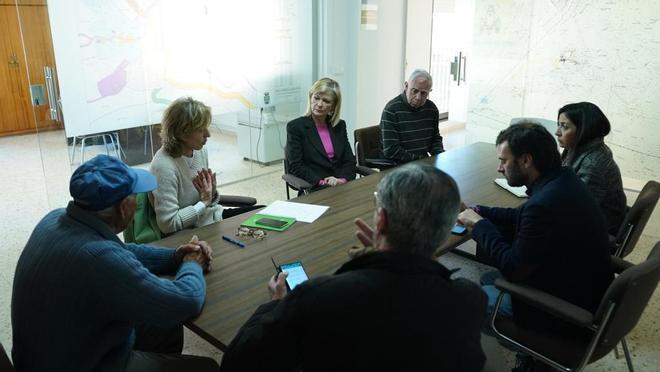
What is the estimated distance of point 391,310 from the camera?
1.07 meters

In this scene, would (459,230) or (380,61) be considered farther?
(380,61)

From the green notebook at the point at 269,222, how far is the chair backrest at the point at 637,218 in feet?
5.14

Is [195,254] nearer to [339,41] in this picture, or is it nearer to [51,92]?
[51,92]

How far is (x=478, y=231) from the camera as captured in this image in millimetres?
2199

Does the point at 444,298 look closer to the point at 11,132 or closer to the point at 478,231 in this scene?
the point at 478,231

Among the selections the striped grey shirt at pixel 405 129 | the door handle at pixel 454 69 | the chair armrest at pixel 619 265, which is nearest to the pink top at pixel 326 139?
the striped grey shirt at pixel 405 129

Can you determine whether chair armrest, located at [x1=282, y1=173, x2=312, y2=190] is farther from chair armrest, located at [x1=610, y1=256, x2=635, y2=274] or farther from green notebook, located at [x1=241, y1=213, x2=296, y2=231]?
chair armrest, located at [x1=610, y1=256, x2=635, y2=274]

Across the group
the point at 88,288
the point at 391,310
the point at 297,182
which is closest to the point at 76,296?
the point at 88,288

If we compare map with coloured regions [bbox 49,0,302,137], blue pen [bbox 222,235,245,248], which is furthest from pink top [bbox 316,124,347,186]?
map with coloured regions [bbox 49,0,302,137]

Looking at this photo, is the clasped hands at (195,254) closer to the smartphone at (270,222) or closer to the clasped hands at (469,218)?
the smartphone at (270,222)

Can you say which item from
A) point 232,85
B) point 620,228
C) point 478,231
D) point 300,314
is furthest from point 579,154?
point 232,85

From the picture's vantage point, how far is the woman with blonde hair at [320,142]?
3482 mm

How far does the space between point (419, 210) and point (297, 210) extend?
4.76ft

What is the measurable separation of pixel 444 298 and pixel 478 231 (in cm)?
116
